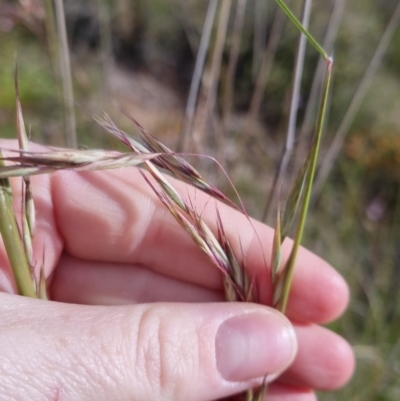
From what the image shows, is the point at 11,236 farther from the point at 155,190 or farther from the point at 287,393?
the point at 287,393

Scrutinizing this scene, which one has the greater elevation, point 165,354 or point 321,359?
point 165,354

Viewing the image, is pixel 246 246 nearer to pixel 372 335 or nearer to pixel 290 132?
pixel 290 132

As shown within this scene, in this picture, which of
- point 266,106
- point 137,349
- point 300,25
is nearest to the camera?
point 300,25

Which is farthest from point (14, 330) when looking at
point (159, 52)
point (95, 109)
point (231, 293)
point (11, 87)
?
point (159, 52)

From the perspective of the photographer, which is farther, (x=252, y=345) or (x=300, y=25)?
(x=252, y=345)

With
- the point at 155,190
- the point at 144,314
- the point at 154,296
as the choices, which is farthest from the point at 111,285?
the point at 155,190

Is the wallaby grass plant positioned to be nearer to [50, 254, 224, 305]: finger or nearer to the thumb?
the thumb
